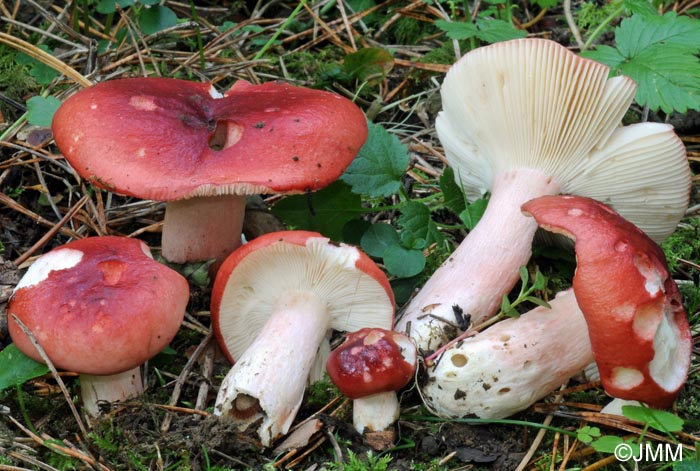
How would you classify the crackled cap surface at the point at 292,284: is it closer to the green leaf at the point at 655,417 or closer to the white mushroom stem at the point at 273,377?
the white mushroom stem at the point at 273,377

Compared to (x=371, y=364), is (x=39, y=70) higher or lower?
higher

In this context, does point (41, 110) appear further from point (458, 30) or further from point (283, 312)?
point (458, 30)

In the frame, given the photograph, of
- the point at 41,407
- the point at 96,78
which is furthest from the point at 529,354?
the point at 96,78

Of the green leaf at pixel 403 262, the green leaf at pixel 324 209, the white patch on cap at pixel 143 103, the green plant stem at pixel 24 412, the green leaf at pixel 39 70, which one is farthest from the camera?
the green leaf at pixel 39 70

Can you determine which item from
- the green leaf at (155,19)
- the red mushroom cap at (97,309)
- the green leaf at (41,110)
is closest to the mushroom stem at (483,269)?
the red mushroom cap at (97,309)

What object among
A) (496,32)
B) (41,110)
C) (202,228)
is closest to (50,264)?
(202,228)

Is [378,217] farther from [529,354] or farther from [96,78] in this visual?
[96,78]
